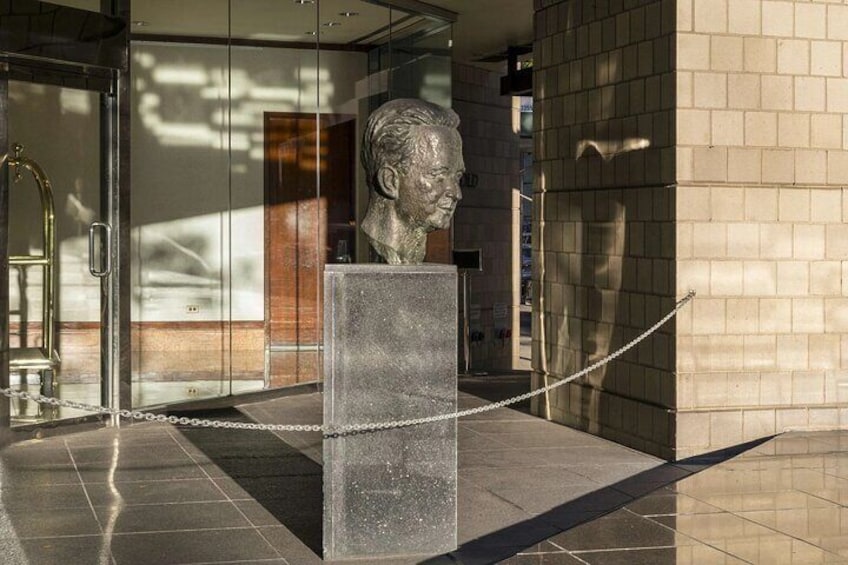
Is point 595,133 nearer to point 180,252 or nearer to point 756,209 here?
point 756,209

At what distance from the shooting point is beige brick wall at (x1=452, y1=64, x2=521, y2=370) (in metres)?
14.1

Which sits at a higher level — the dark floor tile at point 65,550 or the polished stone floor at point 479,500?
the polished stone floor at point 479,500

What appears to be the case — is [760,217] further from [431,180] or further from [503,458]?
[431,180]

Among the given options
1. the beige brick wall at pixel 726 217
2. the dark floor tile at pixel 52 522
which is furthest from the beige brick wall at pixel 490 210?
the dark floor tile at pixel 52 522

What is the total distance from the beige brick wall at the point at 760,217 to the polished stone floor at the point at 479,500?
299mm

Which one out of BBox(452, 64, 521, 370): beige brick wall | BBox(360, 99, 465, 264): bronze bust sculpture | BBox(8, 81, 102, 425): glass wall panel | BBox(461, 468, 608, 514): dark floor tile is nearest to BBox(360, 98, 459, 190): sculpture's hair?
BBox(360, 99, 465, 264): bronze bust sculpture

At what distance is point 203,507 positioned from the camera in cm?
578

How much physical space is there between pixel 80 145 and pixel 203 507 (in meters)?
3.13

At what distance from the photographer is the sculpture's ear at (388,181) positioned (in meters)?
5.07

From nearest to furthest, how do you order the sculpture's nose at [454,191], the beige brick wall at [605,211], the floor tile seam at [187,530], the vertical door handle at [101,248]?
the sculpture's nose at [454,191]
the floor tile seam at [187,530]
the beige brick wall at [605,211]
the vertical door handle at [101,248]

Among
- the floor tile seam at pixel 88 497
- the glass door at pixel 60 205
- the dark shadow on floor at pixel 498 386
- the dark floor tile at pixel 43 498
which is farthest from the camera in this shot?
the dark shadow on floor at pixel 498 386

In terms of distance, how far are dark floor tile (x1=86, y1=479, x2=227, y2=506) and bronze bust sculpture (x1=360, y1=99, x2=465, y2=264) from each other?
→ 1.61 metres

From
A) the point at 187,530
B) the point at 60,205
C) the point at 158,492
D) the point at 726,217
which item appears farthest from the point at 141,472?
the point at 726,217

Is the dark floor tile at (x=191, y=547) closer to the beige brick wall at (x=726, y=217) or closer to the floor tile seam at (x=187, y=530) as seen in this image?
the floor tile seam at (x=187, y=530)
